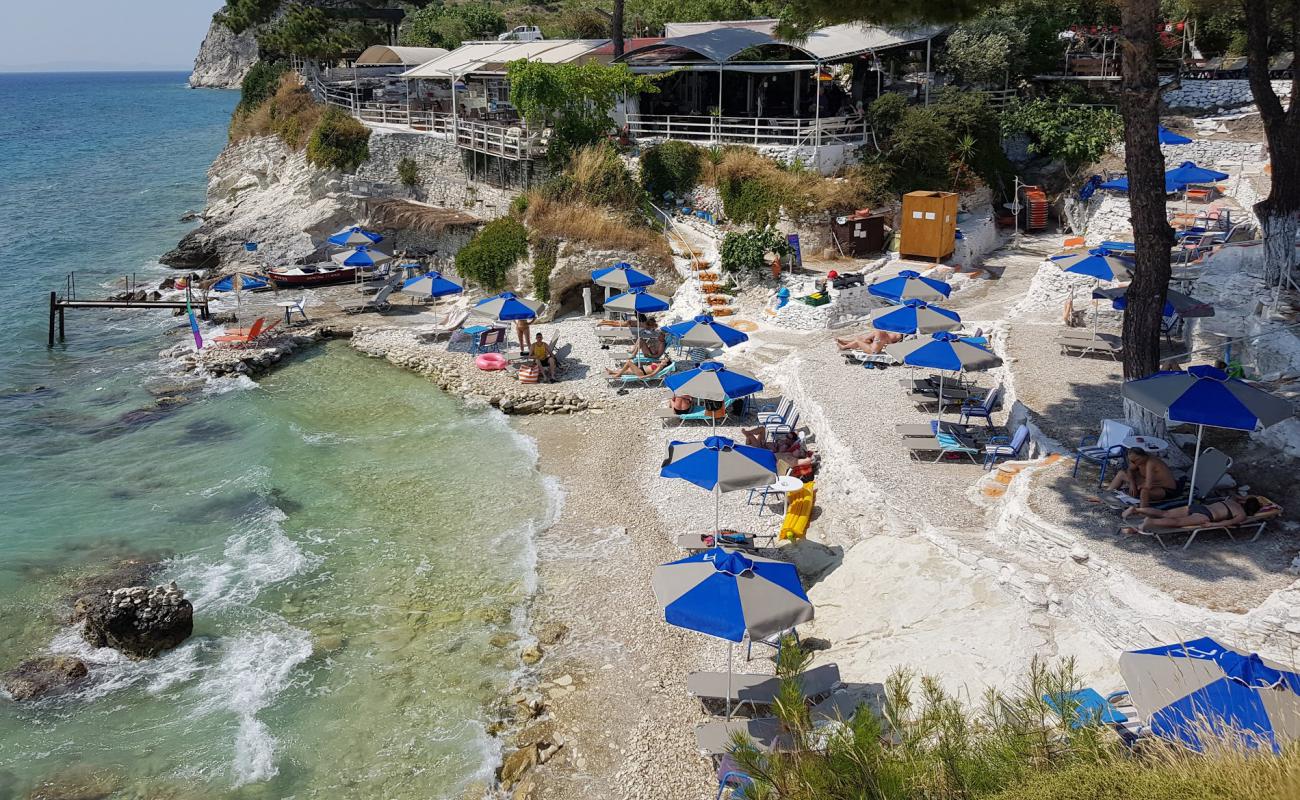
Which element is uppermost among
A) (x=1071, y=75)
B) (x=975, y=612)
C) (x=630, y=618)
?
(x=1071, y=75)

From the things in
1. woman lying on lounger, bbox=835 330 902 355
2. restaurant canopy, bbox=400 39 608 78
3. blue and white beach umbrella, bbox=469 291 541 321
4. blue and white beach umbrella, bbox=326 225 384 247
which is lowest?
woman lying on lounger, bbox=835 330 902 355

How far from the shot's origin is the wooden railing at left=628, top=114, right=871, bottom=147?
27531 mm

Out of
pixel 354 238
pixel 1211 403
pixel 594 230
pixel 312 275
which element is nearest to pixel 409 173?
pixel 354 238

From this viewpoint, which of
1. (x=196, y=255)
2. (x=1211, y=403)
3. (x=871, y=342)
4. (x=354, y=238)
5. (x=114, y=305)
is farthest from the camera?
(x=196, y=255)

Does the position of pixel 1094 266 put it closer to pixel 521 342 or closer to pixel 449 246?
pixel 521 342

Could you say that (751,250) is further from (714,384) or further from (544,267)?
(714,384)

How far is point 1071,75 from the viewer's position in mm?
31672

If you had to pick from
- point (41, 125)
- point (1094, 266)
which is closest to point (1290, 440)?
point (1094, 266)

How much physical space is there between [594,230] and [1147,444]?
17189mm

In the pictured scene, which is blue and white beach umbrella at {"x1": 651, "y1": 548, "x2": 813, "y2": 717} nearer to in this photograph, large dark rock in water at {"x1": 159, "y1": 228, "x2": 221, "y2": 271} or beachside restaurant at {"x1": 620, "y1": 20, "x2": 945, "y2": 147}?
beachside restaurant at {"x1": 620, "y1": 20, "x2": 945, "y2": 147}

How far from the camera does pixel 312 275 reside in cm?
3131

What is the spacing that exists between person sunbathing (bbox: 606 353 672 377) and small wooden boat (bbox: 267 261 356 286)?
1493 cm

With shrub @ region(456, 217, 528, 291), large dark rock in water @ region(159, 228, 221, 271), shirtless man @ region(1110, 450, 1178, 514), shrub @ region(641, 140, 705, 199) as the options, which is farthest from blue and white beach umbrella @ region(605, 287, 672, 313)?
large dark rock in water @ region(159, 228, 221, 271)

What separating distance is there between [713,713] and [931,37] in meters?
26.3
